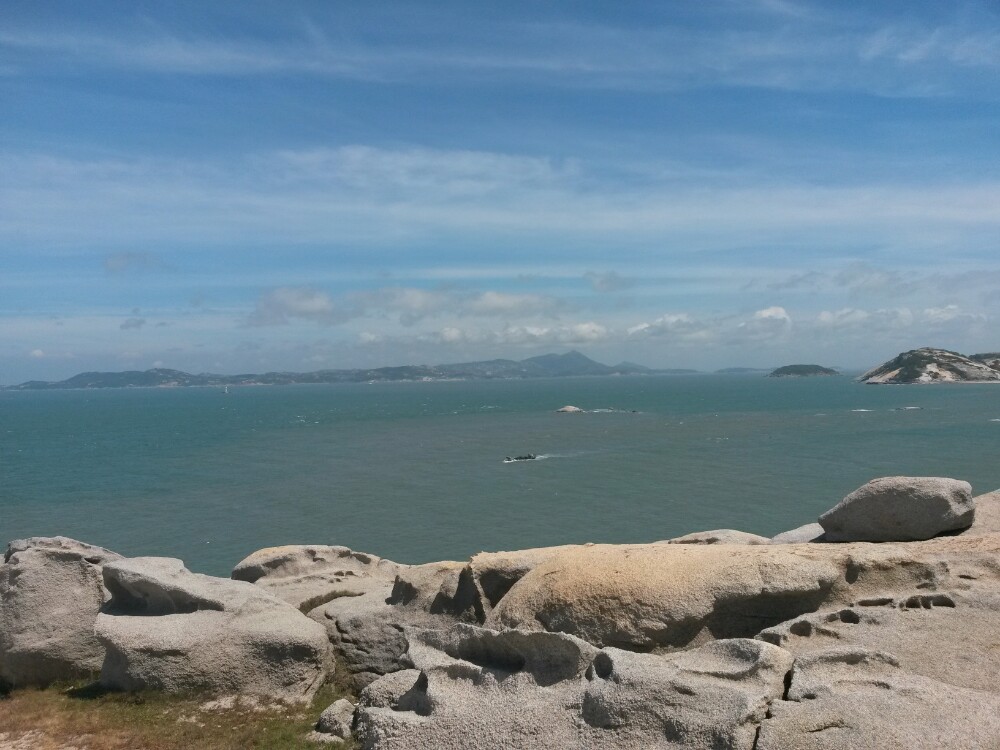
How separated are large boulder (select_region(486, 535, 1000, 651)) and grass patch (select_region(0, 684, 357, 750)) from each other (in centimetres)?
452

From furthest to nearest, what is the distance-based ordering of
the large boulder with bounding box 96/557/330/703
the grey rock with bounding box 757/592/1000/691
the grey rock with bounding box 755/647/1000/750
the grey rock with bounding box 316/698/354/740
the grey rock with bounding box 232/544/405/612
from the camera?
the grey rock with bounding box 232/544/405/612 < the large boulder with bounding box 96/557/330/703 < the grey rock with bounding box 316/698/354/740 < the grey rock with bounding box 757/592/1000/691 < the grey rock with bounding box 755/647/1000/750

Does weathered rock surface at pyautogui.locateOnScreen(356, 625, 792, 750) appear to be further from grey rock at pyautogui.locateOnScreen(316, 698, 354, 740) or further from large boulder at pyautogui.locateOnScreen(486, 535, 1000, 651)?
large boulder at pyautogui.locateOnScreen(486, 535, 1000, 651)

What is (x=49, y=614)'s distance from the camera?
762 inches

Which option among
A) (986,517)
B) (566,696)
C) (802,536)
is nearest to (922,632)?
(566,696)

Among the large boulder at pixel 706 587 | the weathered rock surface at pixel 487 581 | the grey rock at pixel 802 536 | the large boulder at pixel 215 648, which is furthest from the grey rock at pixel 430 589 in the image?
the grey rock at pixel 802 536

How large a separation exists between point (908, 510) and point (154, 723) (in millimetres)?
18042

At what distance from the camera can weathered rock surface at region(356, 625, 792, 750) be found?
37.5 feet

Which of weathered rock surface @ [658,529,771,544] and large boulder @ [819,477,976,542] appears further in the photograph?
weathered rock surface @ [658,529,771,544]

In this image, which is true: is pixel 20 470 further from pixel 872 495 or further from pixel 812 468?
pixel 872 495

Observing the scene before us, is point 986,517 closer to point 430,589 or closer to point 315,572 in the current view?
point 430,589

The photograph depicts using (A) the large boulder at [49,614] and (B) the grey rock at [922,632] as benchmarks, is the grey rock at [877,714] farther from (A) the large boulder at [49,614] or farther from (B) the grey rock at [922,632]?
(A) the large boulder at [49,614]

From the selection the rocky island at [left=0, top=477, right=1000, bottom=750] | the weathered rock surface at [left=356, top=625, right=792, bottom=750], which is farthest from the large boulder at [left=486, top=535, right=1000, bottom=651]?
the weathered rock surface at [left=356, top=625, right=792, bottom=750]

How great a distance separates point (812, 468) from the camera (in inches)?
2894

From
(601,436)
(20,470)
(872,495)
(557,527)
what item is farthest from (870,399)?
(872,495)
